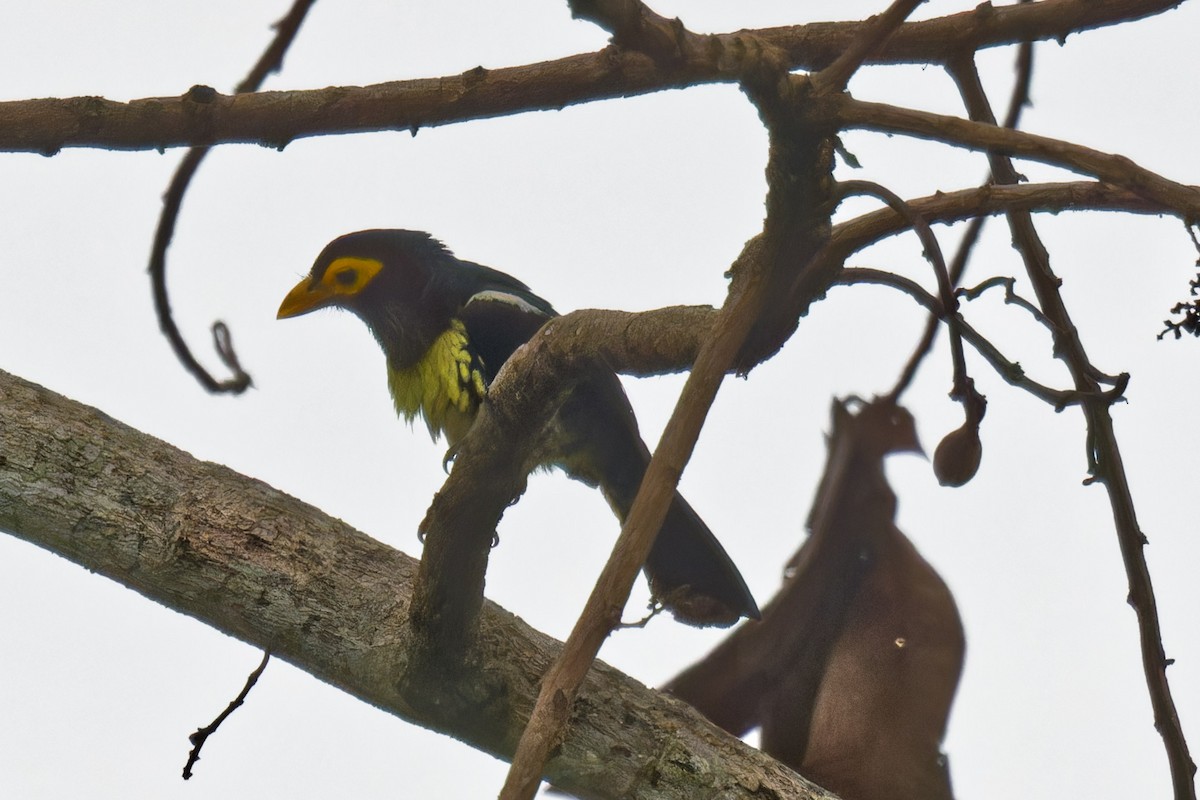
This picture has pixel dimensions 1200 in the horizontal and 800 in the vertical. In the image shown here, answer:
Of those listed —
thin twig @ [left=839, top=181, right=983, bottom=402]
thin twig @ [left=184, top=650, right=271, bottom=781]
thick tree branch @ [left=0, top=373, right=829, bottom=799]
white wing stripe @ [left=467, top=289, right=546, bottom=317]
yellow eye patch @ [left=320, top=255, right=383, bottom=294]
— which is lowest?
thin twig @ [left=184, top=650, right=271, bottom=781]

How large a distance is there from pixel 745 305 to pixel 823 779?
4.07 feet

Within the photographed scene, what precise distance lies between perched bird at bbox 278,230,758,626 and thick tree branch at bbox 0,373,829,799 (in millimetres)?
433

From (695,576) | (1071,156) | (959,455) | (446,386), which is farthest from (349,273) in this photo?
(1071,156)

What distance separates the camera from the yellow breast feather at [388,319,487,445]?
11.3ft

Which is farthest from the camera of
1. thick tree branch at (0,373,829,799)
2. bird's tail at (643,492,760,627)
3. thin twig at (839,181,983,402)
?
bird's tail at (643,492,760,627)

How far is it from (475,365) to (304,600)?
3.87ft

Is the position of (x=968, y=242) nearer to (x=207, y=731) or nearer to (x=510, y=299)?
(x=510, y=299)

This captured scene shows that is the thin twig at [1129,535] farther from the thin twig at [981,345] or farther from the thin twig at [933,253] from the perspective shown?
the thin twig at [933,253]

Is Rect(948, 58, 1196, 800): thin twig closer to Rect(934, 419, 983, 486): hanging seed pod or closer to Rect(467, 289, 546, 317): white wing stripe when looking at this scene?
Rect(934, 419, 983, 486): hanging seed pod

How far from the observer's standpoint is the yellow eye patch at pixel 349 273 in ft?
12.9

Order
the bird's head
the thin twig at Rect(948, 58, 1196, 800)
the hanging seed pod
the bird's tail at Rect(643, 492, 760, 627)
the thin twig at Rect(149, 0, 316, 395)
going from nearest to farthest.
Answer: the hanging seed pod → the thin twig at Rect(948, 58, 1196, 800) → the bird's tail at Rect(643, 492, 760, 627) → the thin twig at Rect(149, 0, 316, 395) → the bird's head

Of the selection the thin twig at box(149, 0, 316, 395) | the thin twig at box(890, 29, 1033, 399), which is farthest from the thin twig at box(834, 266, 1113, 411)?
the thin twig at box(149, 0, 316, 395)

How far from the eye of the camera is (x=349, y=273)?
3941mm

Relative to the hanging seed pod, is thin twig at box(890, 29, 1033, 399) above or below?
above
